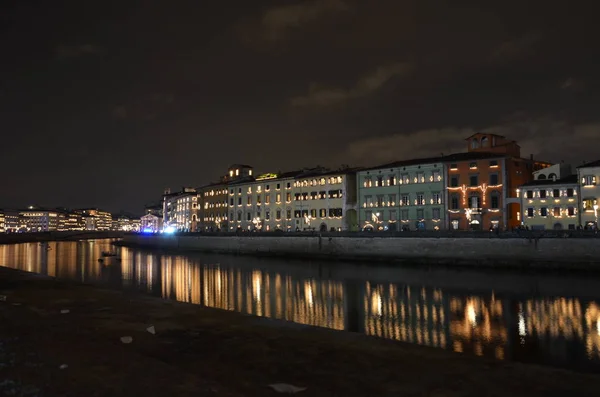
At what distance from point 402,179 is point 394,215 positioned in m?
6.89

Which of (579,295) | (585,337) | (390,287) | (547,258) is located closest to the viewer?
(585,337)

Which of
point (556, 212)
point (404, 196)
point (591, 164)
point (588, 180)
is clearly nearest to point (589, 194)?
point (588, 180)

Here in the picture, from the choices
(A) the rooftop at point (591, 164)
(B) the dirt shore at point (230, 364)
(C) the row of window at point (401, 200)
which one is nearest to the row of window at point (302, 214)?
(C) the row of window at point (401, 200)

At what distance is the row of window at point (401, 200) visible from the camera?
274 feet

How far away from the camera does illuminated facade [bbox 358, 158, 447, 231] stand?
8319cm

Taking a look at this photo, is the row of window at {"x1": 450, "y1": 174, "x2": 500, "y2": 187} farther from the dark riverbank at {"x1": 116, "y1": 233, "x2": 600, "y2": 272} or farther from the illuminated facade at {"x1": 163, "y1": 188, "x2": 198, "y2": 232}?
the illuminated facade at {"x1": 163, "y1": 188, "x2": 198, "y2": 232}

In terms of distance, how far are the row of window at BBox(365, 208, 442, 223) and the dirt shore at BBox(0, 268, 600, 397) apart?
66794mm

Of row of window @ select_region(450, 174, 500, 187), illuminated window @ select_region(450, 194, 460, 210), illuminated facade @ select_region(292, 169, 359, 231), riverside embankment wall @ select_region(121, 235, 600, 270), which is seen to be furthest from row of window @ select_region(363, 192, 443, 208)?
riverside embankment wall @ select_region(121, 235, 600, 270)

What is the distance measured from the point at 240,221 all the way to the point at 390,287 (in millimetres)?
79753

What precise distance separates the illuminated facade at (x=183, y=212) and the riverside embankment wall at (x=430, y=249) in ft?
178

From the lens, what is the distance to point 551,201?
70.4 m

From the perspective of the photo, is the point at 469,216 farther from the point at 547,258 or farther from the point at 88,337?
the point at 88,337

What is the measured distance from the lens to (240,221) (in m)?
122

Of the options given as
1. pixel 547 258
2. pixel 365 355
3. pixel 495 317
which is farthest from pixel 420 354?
pixel 547 258
